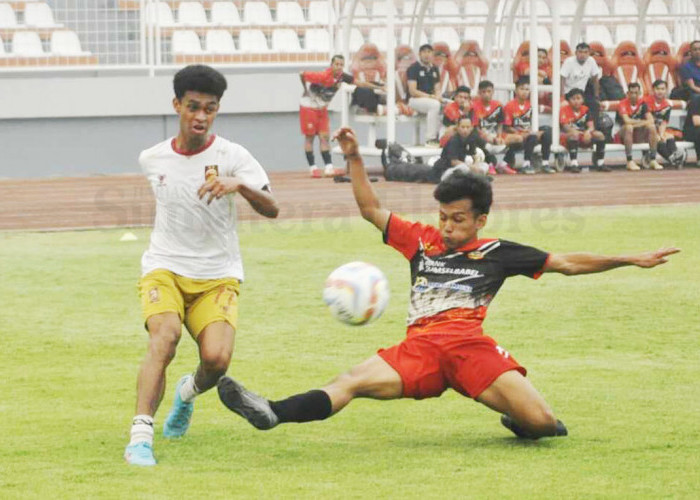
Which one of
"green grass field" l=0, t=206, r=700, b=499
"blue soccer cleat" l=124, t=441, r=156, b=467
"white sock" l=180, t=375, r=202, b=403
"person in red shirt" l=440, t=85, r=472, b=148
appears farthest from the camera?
"person in red shirt" l=440, t=85, r=472, b=148

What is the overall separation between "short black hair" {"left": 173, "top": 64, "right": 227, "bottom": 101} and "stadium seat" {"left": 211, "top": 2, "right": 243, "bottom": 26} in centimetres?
2168

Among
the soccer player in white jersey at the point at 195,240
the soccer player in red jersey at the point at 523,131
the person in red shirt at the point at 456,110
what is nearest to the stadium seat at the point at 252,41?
the person in red shirt at the point at 456,110

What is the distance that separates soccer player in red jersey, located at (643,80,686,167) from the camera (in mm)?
25500

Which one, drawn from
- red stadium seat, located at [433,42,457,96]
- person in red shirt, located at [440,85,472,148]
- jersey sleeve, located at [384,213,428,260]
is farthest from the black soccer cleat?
red stadium seat, located at [433,42,457,96]

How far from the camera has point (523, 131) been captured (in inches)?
982

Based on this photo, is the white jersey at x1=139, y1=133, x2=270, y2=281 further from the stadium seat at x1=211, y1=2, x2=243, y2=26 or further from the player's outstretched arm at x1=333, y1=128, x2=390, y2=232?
the stadium seat at x1=211, y1=2, x2=243, y2=26

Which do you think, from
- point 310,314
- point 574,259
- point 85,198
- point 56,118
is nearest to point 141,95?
point 56,118

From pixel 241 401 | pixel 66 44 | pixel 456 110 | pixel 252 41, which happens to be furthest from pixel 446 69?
pixel 241 401

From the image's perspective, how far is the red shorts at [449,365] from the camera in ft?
23.3

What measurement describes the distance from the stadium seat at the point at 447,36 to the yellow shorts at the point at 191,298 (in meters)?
23.1

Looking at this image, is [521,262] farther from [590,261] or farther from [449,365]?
[449,365]

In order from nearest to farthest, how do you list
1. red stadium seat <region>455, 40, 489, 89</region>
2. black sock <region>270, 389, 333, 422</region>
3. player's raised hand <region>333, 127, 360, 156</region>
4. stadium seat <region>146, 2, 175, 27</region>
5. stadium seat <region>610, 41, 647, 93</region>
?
black sock <region>270, 389, 333, 422</region>
player's raised hand <region>333, 127, 360, 156</region>
red stadium seat <region>455, 40, 489, 89</region>
stadium seat <region>610, 41, 647, 93</region>
stadium seat <region>146, 2, 175, 27</region>

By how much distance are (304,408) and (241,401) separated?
0.36m

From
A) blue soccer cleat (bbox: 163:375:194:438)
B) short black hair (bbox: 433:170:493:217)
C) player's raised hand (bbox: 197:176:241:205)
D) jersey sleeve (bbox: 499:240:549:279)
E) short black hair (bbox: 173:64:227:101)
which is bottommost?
blue soccer cleat (bbox: 163:375:194:438)
